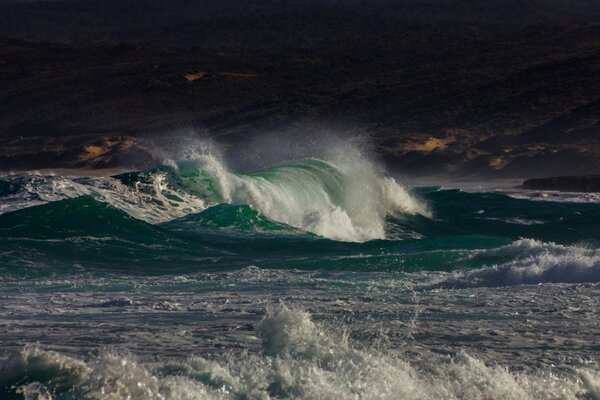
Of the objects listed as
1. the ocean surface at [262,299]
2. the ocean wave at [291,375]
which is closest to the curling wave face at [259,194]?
the ocean surface at [262,299]

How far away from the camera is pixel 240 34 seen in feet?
340

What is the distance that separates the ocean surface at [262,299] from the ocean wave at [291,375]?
14mm

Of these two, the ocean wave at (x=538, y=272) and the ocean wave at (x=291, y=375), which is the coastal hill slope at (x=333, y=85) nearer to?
the ocean wave at (x=538, y=272)

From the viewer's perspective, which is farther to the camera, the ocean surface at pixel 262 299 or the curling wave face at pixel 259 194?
the curling wave face at pixel 259 194

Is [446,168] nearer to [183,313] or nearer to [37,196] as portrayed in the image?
[37,196]

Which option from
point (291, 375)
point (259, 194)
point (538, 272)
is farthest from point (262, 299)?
point (259, 194)

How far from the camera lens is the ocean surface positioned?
8523mm

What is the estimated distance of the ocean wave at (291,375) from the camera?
788 centimetres

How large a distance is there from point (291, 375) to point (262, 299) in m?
3.83

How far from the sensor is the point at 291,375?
8.47 m

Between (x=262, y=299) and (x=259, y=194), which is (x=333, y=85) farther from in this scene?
(x=262, y=299)

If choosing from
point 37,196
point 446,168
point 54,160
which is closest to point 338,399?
point 37,196

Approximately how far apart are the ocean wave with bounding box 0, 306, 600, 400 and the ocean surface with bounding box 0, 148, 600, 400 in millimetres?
14

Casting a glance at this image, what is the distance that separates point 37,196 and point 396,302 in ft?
32.9
